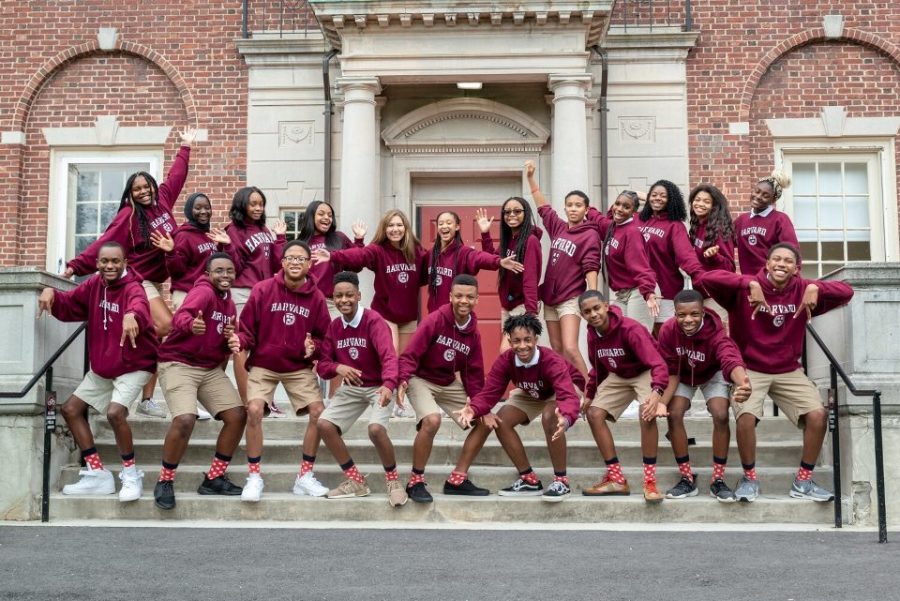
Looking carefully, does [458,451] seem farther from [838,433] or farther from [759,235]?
[759,235]

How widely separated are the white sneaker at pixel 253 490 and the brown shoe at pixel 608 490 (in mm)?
2292

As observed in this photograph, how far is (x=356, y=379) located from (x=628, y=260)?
254cm

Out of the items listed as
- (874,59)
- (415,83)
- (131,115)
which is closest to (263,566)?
(415,83)

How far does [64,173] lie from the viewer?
1349 cm

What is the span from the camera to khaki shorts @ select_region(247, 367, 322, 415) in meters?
8.08

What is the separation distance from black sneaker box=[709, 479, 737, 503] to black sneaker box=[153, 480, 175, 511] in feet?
12.4

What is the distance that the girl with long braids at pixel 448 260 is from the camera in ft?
29.0

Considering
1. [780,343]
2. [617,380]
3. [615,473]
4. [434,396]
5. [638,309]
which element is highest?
[638,309]

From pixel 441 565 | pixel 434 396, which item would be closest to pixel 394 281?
pixel 434 396

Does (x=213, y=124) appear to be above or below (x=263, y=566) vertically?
above

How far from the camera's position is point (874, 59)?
42.8 ft

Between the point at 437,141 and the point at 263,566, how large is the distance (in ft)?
25.7

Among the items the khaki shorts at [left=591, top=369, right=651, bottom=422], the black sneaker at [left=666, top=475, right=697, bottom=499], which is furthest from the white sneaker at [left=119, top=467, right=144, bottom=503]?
the black sneaker at [left=666, top=475, right=697, bottom=499]

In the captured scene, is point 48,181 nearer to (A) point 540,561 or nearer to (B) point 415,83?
(B) point 415,83
